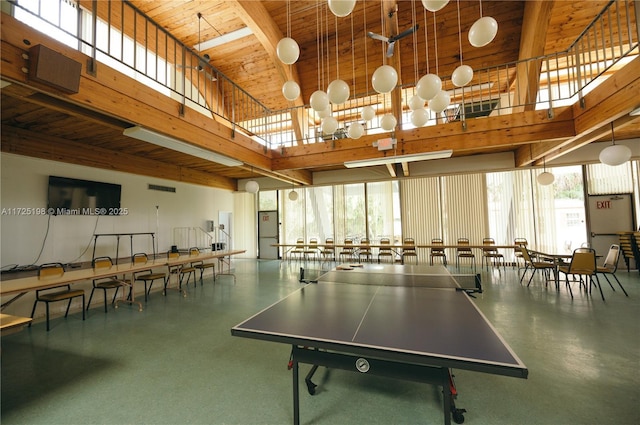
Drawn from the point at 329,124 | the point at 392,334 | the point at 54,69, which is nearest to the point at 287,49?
the point at 329,124

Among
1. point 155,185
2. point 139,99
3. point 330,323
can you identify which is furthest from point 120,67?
point 330,323

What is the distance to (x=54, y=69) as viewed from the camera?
2.32m

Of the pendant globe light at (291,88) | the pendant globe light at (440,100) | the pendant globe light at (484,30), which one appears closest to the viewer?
the pendant globe light at (484,30)

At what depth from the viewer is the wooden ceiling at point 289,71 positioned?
410cm

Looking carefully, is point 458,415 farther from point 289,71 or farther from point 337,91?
point 289,71

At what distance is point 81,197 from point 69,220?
49 cm

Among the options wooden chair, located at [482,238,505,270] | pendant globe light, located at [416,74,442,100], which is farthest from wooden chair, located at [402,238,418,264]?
pendant globe light, located at [416,74,442,100]

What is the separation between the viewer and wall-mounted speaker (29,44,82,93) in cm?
224

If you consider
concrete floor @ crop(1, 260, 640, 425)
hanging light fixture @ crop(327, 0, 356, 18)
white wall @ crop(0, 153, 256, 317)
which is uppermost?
hanging light fixture @ crop(327, 0, 356, 18)

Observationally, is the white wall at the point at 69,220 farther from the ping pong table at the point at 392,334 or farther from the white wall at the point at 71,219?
the ping pong table at the point at 392,334

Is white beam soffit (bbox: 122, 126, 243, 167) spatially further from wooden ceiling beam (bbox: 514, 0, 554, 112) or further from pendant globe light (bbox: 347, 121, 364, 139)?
wooden ceiling beam (bbox: 514, 0, 554, 112)

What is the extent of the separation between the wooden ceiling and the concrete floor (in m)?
2.82

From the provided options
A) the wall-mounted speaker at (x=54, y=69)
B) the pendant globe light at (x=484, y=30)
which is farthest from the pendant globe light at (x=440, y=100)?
the wall-mounted speaker at (x=54, y=69)

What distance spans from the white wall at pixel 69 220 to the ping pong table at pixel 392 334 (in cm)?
507
